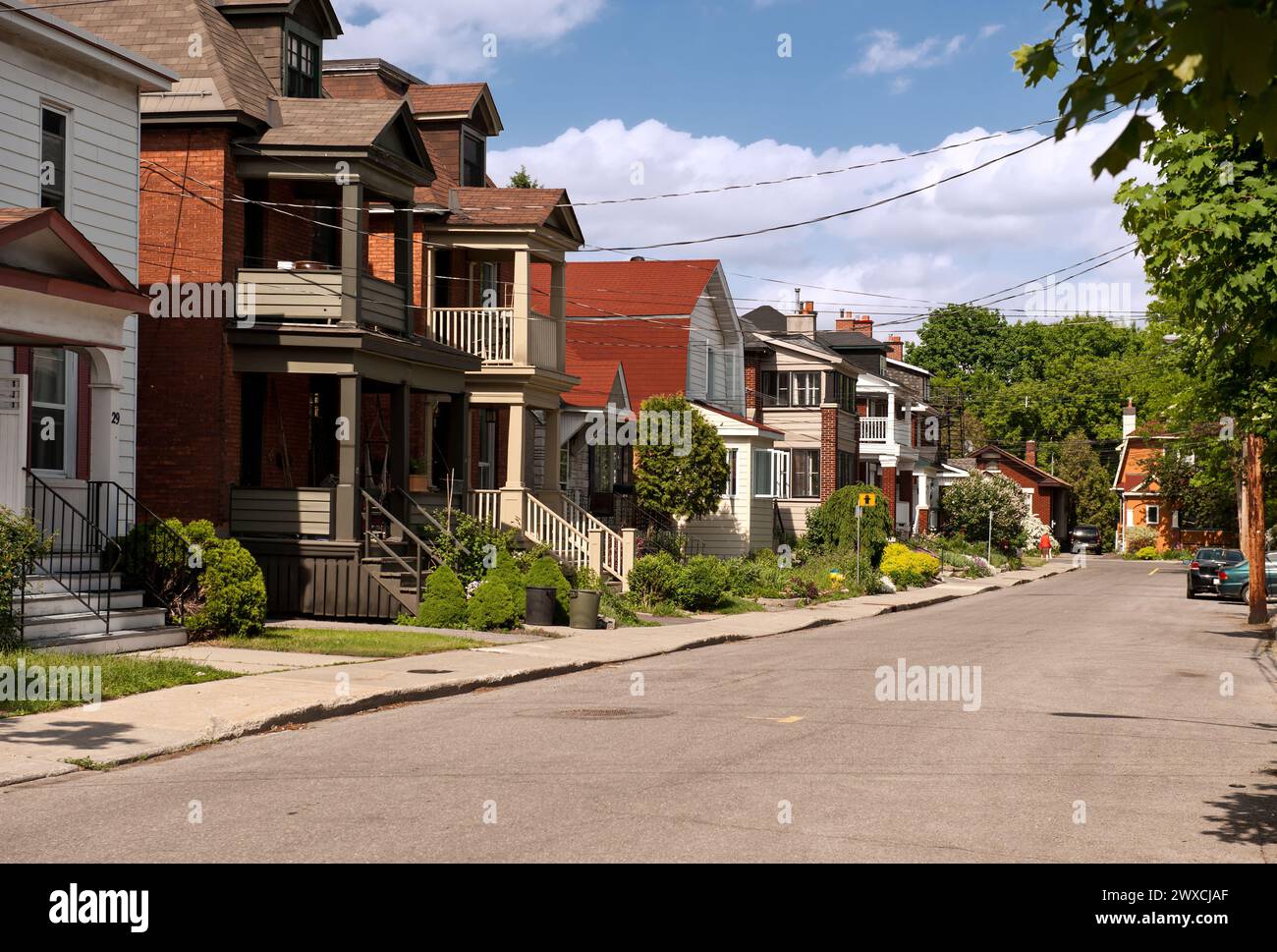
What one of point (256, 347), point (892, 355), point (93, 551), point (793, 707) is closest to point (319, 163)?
point (256, 347)

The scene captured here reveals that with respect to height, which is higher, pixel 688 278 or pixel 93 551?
pixel 688 278

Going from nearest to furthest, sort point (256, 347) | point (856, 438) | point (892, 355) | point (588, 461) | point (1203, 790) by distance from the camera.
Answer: point (1203, 790)
point (256, 347)
point (588, 461)
point (856, 438)
point (892, 355)

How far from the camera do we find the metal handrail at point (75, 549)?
17.2 m

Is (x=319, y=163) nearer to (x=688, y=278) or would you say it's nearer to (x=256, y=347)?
(x=256, y=347)

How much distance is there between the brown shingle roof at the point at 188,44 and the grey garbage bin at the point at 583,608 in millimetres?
9858

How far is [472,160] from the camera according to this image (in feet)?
107

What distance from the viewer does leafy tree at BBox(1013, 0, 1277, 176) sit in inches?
157

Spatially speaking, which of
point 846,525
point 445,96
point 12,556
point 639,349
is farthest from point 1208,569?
point 12,556

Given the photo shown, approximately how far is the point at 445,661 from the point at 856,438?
4187cm

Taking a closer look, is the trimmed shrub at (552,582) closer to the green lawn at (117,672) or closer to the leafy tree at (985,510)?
the green lawn at (117,672)

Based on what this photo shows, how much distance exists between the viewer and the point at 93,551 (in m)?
18.9

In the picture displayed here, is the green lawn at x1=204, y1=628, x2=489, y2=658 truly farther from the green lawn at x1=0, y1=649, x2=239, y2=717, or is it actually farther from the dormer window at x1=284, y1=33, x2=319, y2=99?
the dormer window at x1=284, y1=33, x2=319, y2=99

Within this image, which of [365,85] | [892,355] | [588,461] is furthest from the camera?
[892,355]

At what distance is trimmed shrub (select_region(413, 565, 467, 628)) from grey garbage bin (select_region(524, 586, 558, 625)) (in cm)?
161
